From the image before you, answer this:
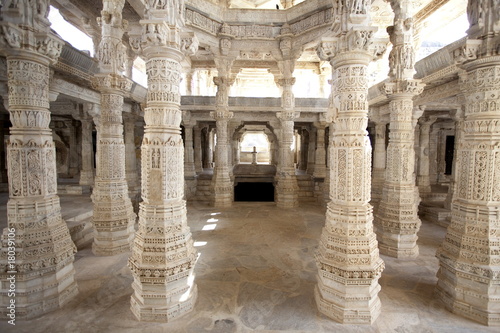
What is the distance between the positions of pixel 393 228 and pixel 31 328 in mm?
6748

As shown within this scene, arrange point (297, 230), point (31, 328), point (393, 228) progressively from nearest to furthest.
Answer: point (31, 328)
point (393, 228)
point (297, 230)

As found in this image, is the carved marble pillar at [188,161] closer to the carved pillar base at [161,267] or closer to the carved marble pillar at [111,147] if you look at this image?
the carved marble pillar at [111,147]

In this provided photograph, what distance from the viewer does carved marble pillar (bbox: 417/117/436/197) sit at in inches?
467

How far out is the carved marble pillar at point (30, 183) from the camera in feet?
11.8

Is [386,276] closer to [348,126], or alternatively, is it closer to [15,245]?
[348,126]

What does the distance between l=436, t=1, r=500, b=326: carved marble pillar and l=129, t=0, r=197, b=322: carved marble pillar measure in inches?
158

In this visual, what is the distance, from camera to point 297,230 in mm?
7590

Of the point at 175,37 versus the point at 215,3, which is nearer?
the point at 175,37

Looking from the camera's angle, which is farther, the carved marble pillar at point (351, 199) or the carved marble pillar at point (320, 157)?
the carved marble pillar at point (320, 157)

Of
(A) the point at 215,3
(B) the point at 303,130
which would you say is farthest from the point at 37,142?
(B) the point at 303,130

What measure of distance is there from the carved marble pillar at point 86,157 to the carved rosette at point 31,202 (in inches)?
362

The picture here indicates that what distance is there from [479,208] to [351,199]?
1.89 metres

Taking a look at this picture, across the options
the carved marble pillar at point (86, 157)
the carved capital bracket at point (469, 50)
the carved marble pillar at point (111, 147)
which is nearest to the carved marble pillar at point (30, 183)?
the carved marble pillar at point (111, 147)

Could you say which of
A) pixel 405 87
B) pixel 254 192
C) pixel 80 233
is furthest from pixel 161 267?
pixel 254 192
